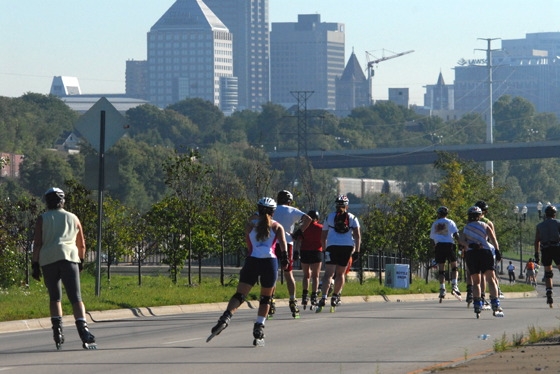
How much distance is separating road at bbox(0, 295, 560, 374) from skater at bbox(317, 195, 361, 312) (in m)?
0.66

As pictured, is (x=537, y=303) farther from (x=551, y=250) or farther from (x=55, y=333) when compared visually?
(x=55, y=333)

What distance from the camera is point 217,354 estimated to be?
16.3 metres

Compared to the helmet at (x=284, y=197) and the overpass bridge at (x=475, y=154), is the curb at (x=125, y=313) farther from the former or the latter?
the overpass bridge at (x=475, y=154)

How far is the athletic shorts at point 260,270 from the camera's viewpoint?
17.0 metres

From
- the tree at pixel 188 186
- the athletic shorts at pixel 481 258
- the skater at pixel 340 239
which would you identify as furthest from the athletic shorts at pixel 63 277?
the tree at pixel 188 186

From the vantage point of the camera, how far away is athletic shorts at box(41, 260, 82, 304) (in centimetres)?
1656

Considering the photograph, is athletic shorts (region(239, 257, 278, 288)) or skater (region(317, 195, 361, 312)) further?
skater (region(317, 195, 361, 312))

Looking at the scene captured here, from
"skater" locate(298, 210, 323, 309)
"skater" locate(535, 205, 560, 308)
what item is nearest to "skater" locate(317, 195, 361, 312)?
"skater" locate(298, 210, 323, 309)

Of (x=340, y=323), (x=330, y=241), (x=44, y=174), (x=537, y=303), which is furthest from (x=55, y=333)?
(x=44, y=174)

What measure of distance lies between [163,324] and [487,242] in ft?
15.3

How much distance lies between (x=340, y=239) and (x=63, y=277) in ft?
21.2

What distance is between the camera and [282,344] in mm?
17453

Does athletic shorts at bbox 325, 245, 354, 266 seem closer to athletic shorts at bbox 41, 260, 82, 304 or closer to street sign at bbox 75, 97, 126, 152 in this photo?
street sign at bbox 75, 97, 126, 152

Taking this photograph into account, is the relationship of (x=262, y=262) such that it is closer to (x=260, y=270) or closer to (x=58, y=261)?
(x=260, y=270)
